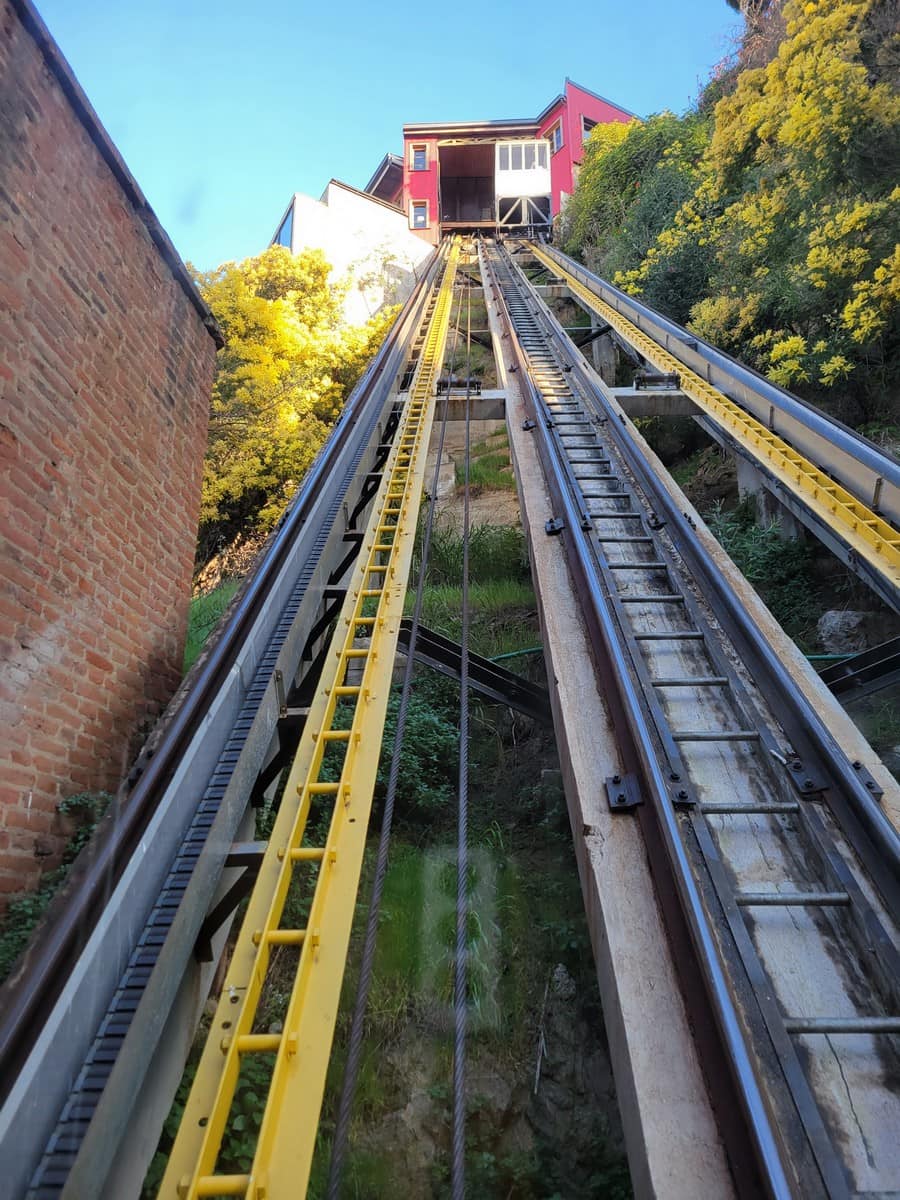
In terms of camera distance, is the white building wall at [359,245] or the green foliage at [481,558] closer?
the green foliage at [481,558]

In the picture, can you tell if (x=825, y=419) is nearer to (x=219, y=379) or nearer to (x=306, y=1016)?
(x=306, y=1016)

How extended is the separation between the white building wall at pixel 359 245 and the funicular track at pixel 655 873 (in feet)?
43.7

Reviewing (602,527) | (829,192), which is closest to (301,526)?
(602,527)

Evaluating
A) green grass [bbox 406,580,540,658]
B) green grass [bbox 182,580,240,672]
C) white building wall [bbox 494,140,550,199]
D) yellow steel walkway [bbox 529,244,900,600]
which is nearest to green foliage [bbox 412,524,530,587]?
green grass [bbox 406,580,540,658]

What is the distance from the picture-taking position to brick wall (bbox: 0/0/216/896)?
3.41 meters

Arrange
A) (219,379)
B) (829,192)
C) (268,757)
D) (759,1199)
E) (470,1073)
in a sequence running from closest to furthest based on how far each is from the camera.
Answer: (759,1199)
(470,1073)
(268,757)
(829,192)
(219,379)

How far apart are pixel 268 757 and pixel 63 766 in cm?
111

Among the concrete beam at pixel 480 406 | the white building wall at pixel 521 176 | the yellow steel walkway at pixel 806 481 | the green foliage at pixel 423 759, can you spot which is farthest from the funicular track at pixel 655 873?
the white building wall at pixel 521 176

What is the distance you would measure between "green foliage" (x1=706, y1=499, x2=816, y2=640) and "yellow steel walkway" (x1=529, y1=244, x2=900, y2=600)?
35.9 inches

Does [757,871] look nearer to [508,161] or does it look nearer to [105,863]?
[105,863]

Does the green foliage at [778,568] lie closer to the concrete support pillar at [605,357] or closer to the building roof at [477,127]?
the concrete support pillar at [605,357]

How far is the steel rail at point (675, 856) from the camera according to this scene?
1.85 meters

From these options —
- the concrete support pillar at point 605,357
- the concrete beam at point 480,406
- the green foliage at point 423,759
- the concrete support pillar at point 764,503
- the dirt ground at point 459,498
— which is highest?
the concrete support pillar at point 605,357

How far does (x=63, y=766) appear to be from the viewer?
3658 mm
